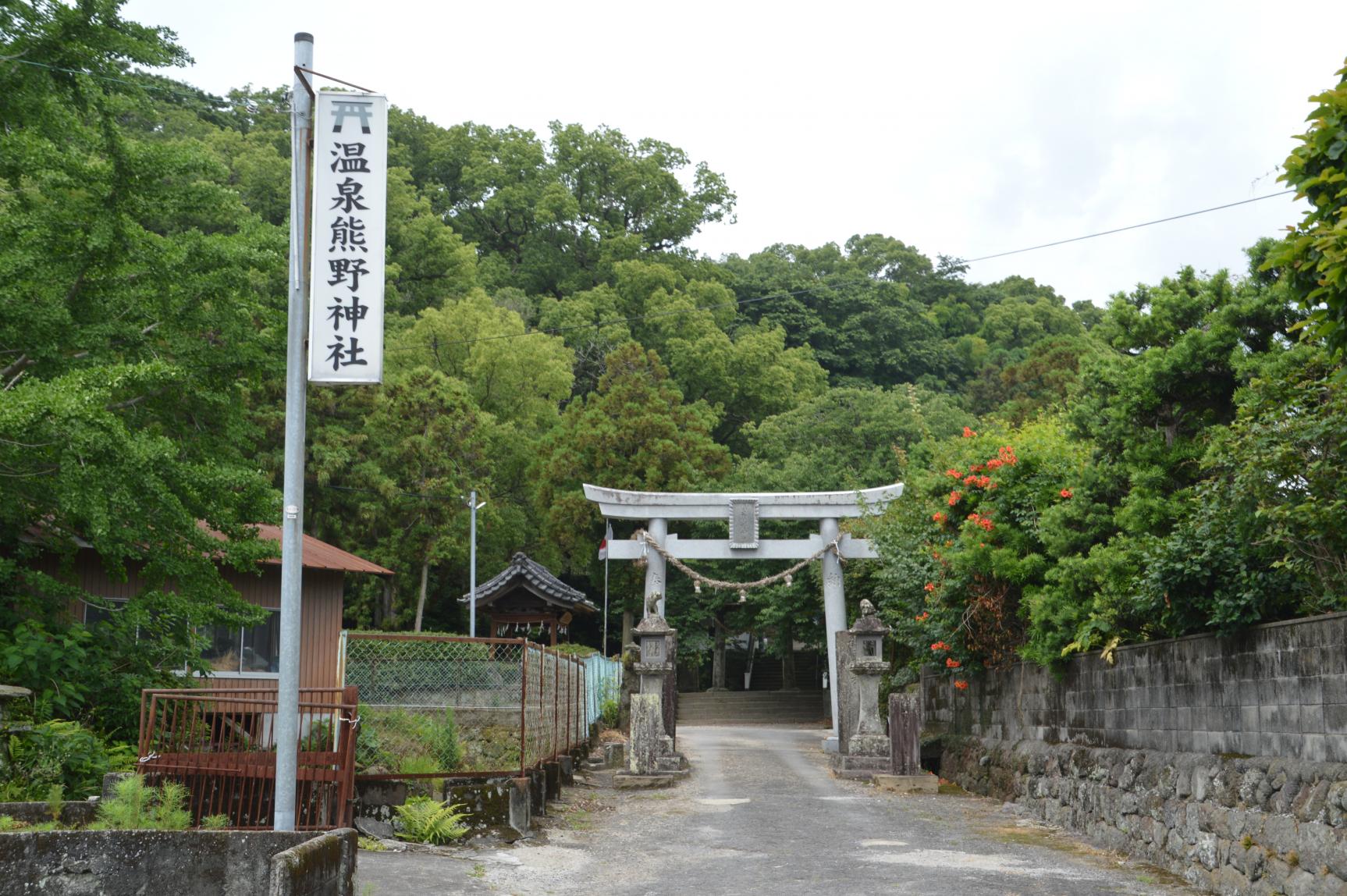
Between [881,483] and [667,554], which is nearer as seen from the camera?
[667,554]

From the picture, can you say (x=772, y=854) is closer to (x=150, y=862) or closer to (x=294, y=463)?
(x=294, y=463)

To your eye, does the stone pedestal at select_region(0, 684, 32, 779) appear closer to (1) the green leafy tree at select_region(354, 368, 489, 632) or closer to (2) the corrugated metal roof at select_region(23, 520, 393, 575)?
(2) the corrugated metal roof at select_region(23, 520, 393, 575)

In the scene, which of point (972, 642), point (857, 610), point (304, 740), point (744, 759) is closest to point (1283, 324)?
point (972, 642)

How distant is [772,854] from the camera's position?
10.5m

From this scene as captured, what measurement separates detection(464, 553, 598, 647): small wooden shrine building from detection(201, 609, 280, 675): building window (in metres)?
10.1

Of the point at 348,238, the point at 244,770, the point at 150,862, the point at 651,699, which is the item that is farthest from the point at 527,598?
the point at 150,862

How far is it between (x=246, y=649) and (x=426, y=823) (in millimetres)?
10547

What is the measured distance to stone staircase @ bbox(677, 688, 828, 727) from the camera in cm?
3709

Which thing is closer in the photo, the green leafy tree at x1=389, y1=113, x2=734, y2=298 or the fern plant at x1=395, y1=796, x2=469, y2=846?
the fern plant at x1=395, y1=796, x2=469, y2=846

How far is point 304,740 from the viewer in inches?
450

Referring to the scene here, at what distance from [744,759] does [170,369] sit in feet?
42.5

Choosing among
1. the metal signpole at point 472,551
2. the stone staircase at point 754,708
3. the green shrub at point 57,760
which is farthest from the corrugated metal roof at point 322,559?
the stone staircase at point 754,708

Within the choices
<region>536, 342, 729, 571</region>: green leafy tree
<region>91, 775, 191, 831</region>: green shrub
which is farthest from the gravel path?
<region>536, 342, 729, 571</region>: green leafy tree

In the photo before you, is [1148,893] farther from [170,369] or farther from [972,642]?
[170,369]
